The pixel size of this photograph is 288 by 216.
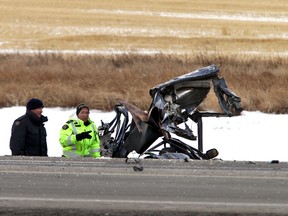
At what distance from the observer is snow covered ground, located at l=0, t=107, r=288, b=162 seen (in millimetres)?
15938

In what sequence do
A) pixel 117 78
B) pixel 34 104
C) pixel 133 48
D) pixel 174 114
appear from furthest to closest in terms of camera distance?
pixel 133 48
pixel 117 78
pixel 174 114
pixel 34 104

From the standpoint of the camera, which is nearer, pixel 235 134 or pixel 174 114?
pixel 174 114

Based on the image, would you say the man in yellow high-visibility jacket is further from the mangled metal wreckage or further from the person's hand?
the mangled metal wreckage

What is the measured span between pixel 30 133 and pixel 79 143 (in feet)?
1.92

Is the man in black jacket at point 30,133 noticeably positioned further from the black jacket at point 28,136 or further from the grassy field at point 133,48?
the grassy field at point 133,48

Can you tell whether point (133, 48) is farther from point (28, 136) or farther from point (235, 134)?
point (28, 136)

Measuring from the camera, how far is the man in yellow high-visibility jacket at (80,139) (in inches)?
424

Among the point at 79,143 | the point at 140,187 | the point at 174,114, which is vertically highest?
the point at 174,114

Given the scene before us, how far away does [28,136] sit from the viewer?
35.7 feet

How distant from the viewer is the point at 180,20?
54094 millimetres

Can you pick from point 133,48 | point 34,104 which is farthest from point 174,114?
point 133,48

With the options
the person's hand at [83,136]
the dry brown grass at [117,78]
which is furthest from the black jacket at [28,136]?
the dry brown grass at [117,78]

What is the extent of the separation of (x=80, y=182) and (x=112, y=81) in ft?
45.8

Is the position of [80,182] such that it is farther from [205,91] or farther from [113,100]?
[113,100]
